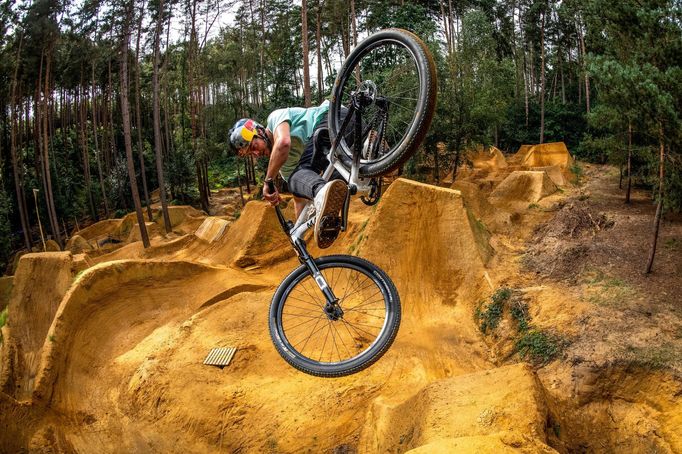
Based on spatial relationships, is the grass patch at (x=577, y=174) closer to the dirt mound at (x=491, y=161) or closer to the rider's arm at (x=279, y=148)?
the dirt mound at (x=491, y=161)

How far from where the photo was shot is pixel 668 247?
11.8 meters

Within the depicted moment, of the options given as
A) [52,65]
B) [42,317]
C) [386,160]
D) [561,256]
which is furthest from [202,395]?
[52,65]

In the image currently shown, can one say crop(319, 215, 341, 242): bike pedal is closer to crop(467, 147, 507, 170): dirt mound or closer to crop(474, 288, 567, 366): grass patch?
crop(474, 288, 567, 366): grass patch

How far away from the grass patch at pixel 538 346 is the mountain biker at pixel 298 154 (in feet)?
19.0

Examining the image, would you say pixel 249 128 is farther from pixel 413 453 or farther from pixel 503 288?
pixel 503 288

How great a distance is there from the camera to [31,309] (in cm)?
1081

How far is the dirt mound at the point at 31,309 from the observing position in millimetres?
9812

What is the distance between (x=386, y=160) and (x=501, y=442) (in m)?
2.74

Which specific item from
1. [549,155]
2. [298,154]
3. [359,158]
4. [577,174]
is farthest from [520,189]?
[359,158]

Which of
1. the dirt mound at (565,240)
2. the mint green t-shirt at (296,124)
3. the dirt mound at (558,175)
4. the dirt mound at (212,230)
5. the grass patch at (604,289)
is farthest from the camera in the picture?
the dirt mound at (558,175)

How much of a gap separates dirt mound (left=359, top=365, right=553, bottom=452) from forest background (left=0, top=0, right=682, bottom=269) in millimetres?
6638

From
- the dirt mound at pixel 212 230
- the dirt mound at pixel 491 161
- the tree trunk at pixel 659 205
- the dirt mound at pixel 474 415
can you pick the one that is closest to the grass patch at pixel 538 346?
the dirt mound at pixel 474 415

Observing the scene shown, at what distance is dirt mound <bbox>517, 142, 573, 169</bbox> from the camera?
27.0 m

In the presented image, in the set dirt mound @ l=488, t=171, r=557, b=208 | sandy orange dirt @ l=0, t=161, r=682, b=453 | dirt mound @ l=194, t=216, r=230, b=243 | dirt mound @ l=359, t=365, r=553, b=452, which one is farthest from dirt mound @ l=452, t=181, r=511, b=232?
dirt mound @ l=359, t=365, r=553, b=452
